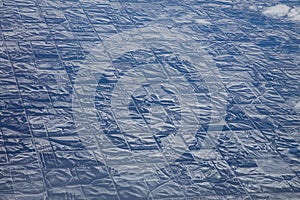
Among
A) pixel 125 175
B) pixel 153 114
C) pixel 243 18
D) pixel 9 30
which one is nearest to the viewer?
pixel 125 175

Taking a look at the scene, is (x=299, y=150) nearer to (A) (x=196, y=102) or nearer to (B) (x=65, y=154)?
(A) (x=196, y=102)

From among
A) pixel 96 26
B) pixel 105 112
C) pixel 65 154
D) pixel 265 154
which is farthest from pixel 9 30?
pixel 265 154

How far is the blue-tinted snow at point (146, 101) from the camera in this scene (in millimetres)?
4293

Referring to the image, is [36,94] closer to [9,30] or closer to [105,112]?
[105,112]

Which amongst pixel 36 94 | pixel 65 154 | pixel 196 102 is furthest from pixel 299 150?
pixel 36 94

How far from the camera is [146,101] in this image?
5.25 m

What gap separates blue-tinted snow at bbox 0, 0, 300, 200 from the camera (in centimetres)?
429

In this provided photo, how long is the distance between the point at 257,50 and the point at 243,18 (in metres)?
0.93

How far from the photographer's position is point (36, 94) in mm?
5129

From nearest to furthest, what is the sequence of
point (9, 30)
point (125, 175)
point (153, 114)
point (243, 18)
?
point (125, 175) < point (153, 114) < point (9, 30) < point (243, 18)

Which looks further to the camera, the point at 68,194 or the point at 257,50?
the point at 257,50

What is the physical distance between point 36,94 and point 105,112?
70 cm

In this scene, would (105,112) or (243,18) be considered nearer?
(105,112)

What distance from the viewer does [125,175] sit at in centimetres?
430
